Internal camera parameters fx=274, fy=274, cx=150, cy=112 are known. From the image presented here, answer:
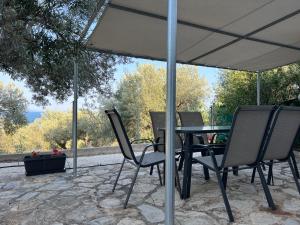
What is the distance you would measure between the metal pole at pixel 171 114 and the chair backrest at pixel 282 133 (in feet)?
4.66

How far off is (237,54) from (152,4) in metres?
2.60

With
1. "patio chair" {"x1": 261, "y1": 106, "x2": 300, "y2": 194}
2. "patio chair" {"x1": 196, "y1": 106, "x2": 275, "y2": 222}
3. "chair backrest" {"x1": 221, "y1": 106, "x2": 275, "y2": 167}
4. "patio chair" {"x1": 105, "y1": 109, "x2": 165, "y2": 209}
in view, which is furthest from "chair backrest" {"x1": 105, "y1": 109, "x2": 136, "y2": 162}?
"patio chair" {"x1": 261, "y1": 106, "x2": 300, "y2": 194}

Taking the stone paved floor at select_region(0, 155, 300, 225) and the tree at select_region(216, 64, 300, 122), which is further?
the tree at select_region(216, 64, 300, 122)

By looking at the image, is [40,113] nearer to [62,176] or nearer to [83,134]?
[83,134]

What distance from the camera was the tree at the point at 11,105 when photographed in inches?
269

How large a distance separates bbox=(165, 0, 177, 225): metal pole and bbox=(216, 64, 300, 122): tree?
5768 millimetres

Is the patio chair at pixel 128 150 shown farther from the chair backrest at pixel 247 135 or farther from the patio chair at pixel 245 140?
the chair backrest at pixel 247 135

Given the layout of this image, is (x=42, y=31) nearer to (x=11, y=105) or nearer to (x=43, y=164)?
(x=43, y=164)

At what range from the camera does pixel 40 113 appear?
25.3 ft

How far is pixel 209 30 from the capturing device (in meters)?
3.93

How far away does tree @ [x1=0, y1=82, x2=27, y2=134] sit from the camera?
684cm

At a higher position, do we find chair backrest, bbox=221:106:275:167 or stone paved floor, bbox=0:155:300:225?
chair backrest, bbox=221:106:275:167

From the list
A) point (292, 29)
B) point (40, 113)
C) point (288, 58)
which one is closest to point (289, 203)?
point (292, 29)

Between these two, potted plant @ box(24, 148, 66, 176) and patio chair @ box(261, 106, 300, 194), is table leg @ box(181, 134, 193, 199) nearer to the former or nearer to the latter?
patio chair @ box(261, 106, 300, 194)
